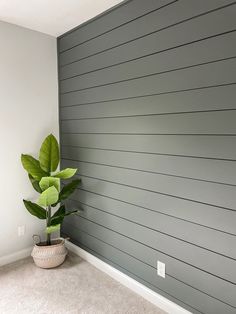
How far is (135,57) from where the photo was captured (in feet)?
6.82

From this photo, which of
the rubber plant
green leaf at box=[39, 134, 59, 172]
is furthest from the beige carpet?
green leaf at box=[39, 134, 59, 172]

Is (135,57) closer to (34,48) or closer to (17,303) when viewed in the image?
(34,48)

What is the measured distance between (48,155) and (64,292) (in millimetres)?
1257

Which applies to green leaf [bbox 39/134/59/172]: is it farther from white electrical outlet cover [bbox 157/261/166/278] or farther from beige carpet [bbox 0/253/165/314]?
white electrical outlet cover [bbox 157/261/166/278]

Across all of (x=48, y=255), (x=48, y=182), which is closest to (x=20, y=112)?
(x=48, y=182)

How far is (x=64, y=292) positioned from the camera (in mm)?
2209

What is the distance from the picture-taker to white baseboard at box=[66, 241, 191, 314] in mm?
1940

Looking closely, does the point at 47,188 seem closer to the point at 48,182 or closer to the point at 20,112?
the point at 48,182

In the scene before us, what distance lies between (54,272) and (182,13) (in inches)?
96.0

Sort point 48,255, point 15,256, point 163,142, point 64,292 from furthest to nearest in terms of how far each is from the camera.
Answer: point 15,256, point 48,255, point 64,292, point 163,142

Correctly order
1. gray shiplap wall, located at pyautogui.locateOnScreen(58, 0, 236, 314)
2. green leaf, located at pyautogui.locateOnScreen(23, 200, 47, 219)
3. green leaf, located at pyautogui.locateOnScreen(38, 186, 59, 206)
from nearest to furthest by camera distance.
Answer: gray shiplap wall, located at pyautogui.locateOnScreen(58, 0, 236, 314) → green leaf, located at pyautogui.locateOnScreen(38, 186, 59, 206) → green leaf, located at pyautogui.locateOnScreen(23, 200, 47, 219)

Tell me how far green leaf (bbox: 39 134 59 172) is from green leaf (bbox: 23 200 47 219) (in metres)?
0.37

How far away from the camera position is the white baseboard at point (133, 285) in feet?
6.37

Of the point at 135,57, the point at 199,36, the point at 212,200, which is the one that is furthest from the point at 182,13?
the point at 212,200
